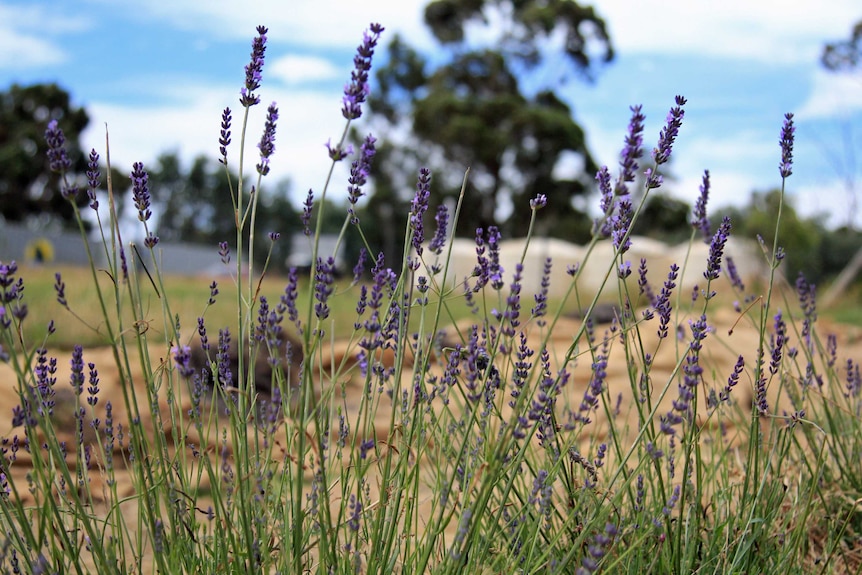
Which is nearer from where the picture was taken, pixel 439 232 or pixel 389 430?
pixel 389 430

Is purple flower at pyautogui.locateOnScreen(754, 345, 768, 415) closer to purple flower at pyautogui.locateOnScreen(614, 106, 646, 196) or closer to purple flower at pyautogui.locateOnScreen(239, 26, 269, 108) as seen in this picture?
purple flower at pyautogui.locateOnScreen(614, 106, 646, 196)

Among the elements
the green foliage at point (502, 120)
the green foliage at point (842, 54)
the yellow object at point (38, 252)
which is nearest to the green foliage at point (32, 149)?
the yellow object at point (38, 252)

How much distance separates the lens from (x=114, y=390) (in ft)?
15.8

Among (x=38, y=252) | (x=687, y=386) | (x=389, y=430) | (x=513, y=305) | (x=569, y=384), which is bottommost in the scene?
(x=38, y=252)

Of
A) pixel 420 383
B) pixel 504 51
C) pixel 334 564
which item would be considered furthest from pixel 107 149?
pixel 504 51

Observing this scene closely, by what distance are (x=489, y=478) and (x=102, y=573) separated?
77 centimetres

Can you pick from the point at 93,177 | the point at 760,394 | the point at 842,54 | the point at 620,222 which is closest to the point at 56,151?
the point at 93,177

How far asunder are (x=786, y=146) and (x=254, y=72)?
1.13 m

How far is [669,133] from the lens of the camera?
4.39ft

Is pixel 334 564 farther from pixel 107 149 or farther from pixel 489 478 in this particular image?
pixel 107 149

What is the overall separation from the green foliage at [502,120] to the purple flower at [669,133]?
21524 mm

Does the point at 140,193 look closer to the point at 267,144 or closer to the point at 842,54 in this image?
the point at 267,144

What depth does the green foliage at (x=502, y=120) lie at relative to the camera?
23188mm

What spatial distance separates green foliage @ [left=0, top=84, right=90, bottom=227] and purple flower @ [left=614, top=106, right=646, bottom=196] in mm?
26196
